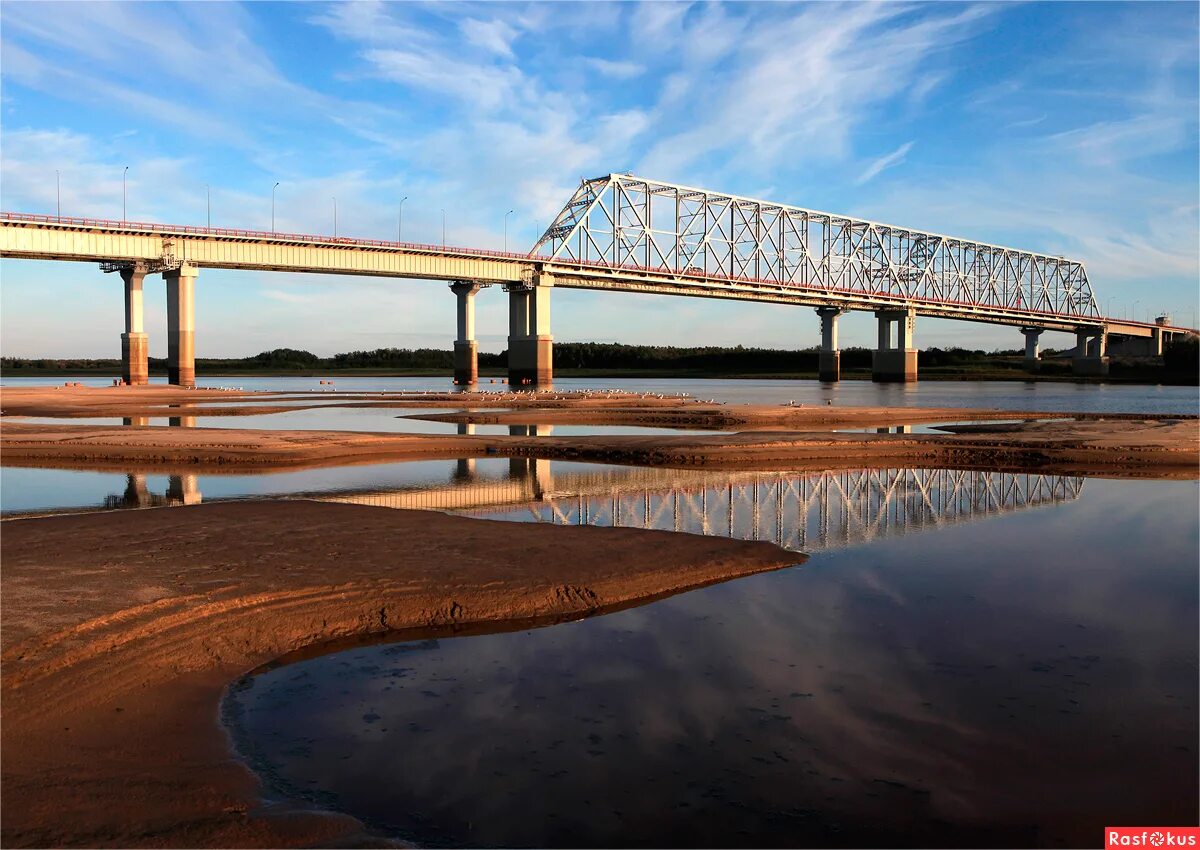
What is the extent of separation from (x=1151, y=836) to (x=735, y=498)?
45.3 feet

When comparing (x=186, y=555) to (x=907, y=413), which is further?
(x=907, y=413)

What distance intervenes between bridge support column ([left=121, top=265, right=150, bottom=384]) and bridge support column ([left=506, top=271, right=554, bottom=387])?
4090 centimetres

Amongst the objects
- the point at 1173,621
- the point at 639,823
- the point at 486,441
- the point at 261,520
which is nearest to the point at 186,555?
the point at 261,520

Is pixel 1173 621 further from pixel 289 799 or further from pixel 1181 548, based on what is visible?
pixel 289 799

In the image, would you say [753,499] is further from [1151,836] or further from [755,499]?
[1151,836]

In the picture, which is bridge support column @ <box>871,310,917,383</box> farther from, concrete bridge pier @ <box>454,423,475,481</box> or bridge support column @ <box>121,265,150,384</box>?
concrete bridge pier @ <box>454,423,475,481</box>

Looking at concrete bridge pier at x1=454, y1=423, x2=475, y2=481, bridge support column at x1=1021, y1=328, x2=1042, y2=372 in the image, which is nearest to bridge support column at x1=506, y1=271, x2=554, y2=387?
concrete bridge pier at x1=454, y1=423, x2=475, y2=481

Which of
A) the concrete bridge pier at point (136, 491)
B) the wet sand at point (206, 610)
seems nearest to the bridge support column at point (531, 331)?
the concrete bridge pier at point (136, 491)

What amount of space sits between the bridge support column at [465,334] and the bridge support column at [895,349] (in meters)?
75.9

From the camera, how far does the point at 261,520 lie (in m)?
14.7

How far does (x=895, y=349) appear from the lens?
488ft

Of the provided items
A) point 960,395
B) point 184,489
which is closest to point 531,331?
point 960,395

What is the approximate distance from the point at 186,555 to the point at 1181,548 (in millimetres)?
15966

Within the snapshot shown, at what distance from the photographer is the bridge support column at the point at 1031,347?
177000mm
